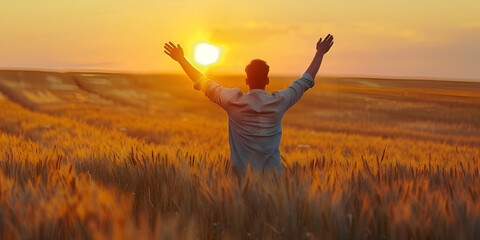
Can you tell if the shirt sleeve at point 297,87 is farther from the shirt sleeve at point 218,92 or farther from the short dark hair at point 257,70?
the shirt sleeve at point 218,92

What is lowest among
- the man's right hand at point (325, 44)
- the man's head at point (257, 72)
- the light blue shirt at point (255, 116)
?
the light blue shirt at point (255, 116)

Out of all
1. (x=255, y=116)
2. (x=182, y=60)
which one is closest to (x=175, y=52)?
(x=182, y=60)

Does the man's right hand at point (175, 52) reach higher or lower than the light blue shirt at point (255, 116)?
higher

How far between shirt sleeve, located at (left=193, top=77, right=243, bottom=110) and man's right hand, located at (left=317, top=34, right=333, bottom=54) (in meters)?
0.79

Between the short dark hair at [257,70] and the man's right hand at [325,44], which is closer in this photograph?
the short dark hair at [257,70]

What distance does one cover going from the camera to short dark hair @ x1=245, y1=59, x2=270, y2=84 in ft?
10.1

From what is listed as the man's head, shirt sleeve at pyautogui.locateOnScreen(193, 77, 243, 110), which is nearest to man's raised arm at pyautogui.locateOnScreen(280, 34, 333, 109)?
the man's head

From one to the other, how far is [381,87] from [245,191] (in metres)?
36.1

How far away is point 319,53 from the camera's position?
10.9 ft

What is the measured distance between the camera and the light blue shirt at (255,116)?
3.06m

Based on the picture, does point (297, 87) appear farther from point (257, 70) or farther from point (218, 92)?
point (218, 92)

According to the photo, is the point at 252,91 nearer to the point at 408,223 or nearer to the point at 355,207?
the point at 355,207

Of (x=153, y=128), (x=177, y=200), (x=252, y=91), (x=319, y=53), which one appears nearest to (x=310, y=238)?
(x=177, y=200)

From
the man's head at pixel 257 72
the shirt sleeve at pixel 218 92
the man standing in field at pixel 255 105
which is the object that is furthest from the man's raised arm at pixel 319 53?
the shirt sleeve at pixel 218 92
